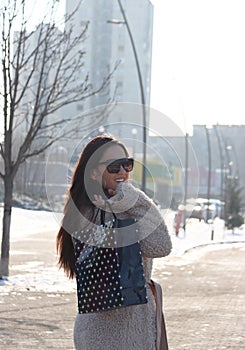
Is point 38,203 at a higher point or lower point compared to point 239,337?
lower

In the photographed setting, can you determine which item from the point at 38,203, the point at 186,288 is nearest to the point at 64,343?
the point at 186,288

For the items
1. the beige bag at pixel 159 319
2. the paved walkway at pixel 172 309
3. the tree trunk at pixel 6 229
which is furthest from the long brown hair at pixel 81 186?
the tree trunk at pixel 6 229

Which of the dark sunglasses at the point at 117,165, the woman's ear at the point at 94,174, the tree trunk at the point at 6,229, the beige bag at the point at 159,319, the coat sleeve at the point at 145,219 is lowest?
the tree trunk at the point at 6,229

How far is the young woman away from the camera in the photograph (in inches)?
162

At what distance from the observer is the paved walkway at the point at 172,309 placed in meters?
9.77

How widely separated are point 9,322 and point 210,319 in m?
2.66

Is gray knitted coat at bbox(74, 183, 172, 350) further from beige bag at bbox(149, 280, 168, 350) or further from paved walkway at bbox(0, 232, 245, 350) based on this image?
paved walkway at bbox(0, 232, 245, 350)

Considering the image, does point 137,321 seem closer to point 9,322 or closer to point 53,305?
point 9,322

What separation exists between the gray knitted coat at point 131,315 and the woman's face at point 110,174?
2.2 inches

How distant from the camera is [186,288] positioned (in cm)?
1675

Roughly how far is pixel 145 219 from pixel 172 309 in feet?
29.6

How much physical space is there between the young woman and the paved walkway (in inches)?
197

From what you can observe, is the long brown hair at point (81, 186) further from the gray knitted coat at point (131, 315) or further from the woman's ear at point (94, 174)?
the gray knitted coat at point (131, 315)

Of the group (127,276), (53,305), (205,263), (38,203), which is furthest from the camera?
(38,203)
